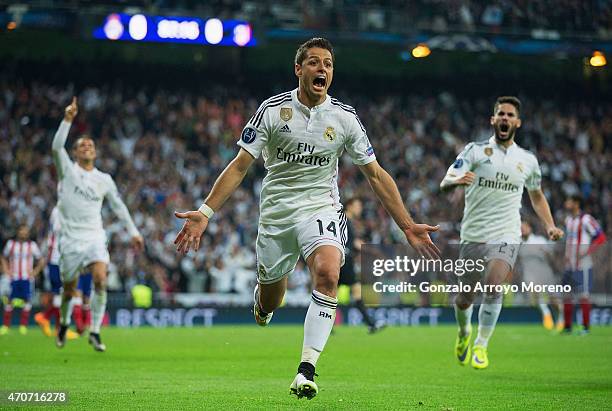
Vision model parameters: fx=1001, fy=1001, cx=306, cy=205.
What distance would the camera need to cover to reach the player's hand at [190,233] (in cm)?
682

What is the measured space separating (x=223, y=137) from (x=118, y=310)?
7.86 meters

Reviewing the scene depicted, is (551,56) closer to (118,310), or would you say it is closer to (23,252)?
(118,310)

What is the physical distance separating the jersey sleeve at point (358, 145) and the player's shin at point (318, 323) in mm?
1161

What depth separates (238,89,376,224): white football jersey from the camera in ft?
25.8

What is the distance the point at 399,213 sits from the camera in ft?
24.9

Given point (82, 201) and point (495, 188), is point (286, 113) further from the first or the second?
point (82, 201)

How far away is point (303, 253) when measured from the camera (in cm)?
779

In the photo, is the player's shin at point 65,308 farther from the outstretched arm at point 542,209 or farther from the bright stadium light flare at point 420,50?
the bright stadium light flare at point 420,50

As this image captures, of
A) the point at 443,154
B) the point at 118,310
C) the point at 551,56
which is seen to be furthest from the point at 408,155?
the point at 118,310

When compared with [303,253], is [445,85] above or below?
above

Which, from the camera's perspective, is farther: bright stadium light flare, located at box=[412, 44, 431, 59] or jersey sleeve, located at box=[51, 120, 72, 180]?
bright stadium light flare, located at box=[412, 44, 431, 59]

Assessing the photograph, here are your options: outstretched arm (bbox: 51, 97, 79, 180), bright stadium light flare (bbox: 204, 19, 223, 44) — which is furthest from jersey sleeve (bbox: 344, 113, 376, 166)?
bright stadium light flare (bbox: 204, 19, 223, 44)

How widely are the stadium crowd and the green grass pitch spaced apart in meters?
7.10

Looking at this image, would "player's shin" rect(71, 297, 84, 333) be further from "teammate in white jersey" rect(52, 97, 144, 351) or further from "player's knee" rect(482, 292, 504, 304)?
"player's knee" rect(482, 292, 504, 304)
